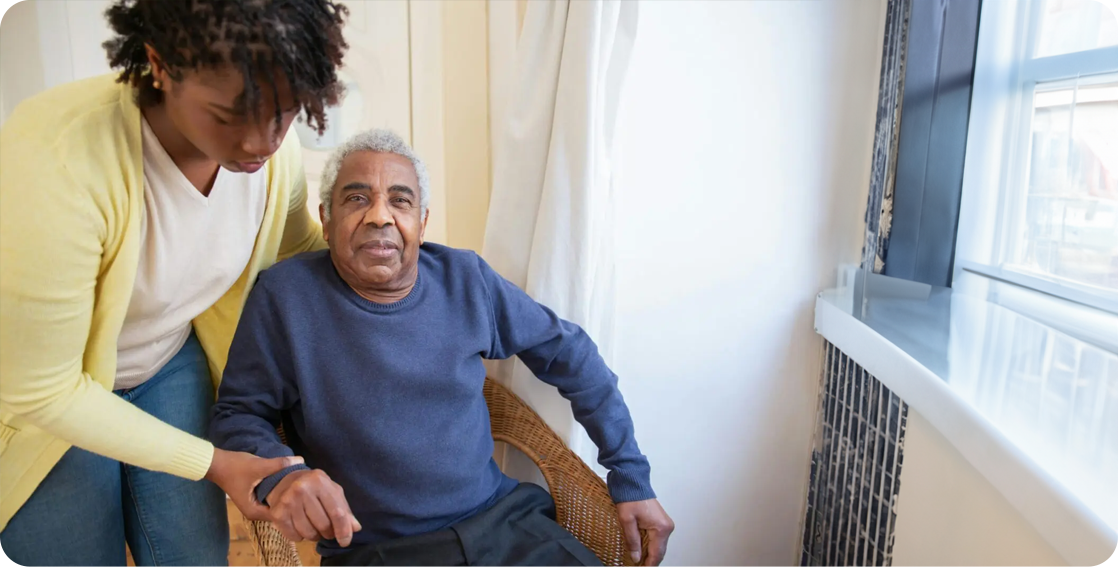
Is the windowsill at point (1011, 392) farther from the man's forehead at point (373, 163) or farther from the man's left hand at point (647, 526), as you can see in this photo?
the man's forehead at point (373, 163)

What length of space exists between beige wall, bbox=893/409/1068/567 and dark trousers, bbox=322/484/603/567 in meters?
0.61

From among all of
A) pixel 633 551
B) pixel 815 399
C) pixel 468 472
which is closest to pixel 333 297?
pixel 468 472

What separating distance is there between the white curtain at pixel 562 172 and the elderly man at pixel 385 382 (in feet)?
0.57

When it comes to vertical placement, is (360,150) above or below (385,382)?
above

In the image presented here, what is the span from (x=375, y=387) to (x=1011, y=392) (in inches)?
42.6

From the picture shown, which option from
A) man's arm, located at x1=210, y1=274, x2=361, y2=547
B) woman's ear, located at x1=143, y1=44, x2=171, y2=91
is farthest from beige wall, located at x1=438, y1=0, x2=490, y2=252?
woman's ear, located at x1=143, y1=44, x2=171, y2=91

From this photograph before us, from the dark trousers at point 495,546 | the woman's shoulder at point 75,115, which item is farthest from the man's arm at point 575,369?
the woman's shoulder at point 75,115

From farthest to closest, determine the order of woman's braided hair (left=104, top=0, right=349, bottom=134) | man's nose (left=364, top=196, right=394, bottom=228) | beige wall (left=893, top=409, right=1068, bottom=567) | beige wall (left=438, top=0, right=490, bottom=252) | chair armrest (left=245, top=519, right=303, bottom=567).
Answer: beige wall (left=438, top=0, right=490, bottom=252) < man's nose (left=364, top=196, right=394, bottom=228) < chair armrest (left=245, top=519, right=303, bottom=567) < beige wall (left=893, top=409, right=1068, bottom=567) < woman's braided hair (left=104, top=0, right=349, bottom=134)

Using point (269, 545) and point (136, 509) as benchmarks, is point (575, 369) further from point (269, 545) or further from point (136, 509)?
point (136, 509)

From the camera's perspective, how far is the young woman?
2.59ft

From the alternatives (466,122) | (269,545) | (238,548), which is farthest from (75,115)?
(238,548)

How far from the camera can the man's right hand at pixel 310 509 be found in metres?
1.03

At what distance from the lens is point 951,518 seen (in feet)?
3.80

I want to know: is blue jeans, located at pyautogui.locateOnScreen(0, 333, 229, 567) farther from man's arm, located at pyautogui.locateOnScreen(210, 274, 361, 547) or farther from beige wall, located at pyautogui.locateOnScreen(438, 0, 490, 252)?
beige wall, located at pyautogui.locateOnScreen(438, 0, 490, 252)
